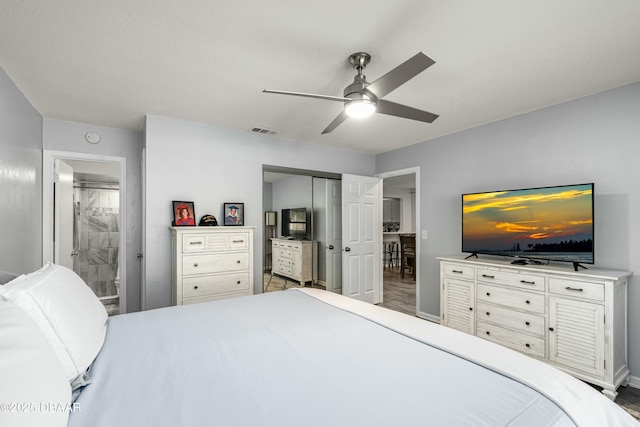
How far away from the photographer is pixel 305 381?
3.66 ft

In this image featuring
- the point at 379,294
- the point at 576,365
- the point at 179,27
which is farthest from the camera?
the point at 379,294

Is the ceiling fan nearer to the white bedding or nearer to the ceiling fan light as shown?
the ceiling fan light

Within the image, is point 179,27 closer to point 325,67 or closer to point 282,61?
point 282,61

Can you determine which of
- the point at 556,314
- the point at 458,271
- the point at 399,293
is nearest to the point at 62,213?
the point at 458,271

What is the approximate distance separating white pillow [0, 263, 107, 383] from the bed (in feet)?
0.03

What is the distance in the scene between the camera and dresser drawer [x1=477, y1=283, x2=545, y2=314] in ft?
8.66

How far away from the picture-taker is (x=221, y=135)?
145 inches

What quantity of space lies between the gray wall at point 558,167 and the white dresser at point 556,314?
15.1 inches

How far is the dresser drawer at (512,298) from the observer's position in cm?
264

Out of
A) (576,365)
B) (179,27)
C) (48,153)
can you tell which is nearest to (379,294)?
(576,365)

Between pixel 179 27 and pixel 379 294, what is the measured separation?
14.2 ft

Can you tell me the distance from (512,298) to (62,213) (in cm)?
494

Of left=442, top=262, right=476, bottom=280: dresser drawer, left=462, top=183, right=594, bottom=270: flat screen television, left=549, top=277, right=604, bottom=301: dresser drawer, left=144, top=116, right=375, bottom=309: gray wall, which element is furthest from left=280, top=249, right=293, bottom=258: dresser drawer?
left=549, top=277, right=604, bottom=301: dresser drawer

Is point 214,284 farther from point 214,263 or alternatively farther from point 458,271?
point 458,271
